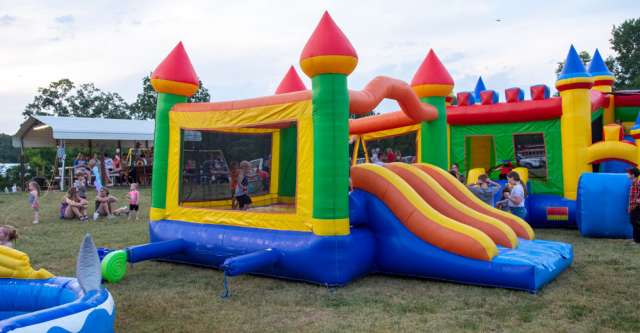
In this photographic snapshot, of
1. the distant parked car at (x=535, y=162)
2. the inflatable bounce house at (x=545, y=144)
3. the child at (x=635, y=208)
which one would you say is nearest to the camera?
the child at (x=635, y=208)

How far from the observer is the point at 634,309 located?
4047 millimetres

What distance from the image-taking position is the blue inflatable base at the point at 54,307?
2.63m

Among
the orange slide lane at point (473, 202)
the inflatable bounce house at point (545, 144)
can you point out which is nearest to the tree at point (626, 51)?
the inflatable bounce house at point (545, 144)

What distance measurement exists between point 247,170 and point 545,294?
357 centimetres

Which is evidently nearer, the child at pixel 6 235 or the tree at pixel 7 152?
the child at pixel 6 235

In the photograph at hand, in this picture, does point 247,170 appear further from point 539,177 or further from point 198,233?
point 539,177

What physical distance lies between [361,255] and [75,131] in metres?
14.3

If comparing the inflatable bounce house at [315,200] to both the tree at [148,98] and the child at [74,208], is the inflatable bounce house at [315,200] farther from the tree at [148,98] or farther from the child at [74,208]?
the tree at [148,98]

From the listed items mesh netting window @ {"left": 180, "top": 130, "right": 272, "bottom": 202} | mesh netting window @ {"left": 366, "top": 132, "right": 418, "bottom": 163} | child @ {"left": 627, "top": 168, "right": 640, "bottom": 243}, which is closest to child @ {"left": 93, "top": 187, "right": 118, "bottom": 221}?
mesh netting window @ {"left": 180, "top": 130, "right": 272, "bottom": 202}

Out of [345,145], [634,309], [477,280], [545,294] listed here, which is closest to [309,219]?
[345,145]

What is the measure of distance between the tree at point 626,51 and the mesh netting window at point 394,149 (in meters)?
28.1

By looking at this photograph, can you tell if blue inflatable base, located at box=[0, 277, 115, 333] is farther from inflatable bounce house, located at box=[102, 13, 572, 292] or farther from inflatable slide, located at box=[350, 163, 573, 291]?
inflatable slide, located at box=[350, 163, 573, 291]

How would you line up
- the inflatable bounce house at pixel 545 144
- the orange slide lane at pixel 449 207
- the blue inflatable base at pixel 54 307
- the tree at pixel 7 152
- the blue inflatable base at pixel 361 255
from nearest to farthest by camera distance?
1. the blue inflatable base at pixel 54 307
2. the blue inflatable base at pixel 361 255
3. the orange slide lane at pixel 449 207
4. the inflatable bounce house at pixel 545 144
5. the tree at pixel 7 152

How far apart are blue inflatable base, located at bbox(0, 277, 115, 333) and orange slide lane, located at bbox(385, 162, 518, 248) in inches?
145
